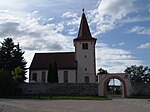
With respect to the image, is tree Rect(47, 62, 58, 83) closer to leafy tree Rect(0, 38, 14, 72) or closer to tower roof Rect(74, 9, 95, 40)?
tower roof Rect(74, 9, 95, 40)

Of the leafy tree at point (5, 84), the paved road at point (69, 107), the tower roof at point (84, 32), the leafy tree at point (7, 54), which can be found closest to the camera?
the paved road at point (69, 107)

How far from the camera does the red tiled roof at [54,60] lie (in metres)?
51.9

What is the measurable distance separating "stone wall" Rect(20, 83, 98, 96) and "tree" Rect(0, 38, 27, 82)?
11711mm

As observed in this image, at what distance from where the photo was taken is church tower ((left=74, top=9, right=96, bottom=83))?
51.1 m

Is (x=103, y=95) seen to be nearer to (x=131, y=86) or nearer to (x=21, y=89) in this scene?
(x=131, y=86)

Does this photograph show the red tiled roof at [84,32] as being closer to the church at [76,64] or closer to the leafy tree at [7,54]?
the church at [76,64]

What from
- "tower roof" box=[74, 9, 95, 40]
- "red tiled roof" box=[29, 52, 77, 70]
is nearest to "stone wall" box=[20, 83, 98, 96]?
"red tiled roof" box=[29, 52, 77, 70]

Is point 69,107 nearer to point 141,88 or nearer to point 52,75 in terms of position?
point 141,88

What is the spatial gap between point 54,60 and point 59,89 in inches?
512

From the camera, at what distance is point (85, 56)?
51.9m

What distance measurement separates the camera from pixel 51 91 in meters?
41.5

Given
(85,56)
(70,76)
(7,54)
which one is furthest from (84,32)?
(7,54)

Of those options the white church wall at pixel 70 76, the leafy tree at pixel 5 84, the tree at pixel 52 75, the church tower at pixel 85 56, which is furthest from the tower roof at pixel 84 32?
the leafy tree at pixel 5 84

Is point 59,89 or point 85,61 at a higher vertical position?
point 85,61
